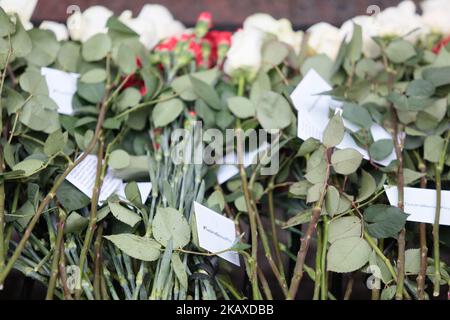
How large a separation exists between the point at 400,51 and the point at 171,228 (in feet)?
1.59

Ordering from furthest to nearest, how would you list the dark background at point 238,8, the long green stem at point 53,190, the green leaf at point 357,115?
the dark background at point 238,8 < the green leaf at point 357,115 < the long green stem at point 53,190

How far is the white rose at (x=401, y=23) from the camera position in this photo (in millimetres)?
918

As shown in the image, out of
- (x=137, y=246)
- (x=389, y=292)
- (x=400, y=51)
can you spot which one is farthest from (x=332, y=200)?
(x=400, y=51)

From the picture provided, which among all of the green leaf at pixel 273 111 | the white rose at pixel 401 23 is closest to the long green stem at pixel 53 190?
the green leaf at pixel 273 111

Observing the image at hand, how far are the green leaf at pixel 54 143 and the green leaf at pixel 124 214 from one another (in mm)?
98

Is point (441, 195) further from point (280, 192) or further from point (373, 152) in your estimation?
point (280, 192)

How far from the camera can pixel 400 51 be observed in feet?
2.95

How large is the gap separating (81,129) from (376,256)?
458 mm

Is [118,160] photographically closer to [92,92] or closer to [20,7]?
[92,92]

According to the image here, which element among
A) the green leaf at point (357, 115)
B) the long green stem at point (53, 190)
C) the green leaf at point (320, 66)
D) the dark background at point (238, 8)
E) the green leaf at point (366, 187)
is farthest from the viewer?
the dark background at point (238, 8)

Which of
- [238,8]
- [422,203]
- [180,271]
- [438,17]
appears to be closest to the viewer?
[180,271]

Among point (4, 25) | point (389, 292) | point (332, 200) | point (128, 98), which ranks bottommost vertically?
point (389, 292)

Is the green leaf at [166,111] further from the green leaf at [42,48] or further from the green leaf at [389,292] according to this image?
the green leaf at [389,292]
